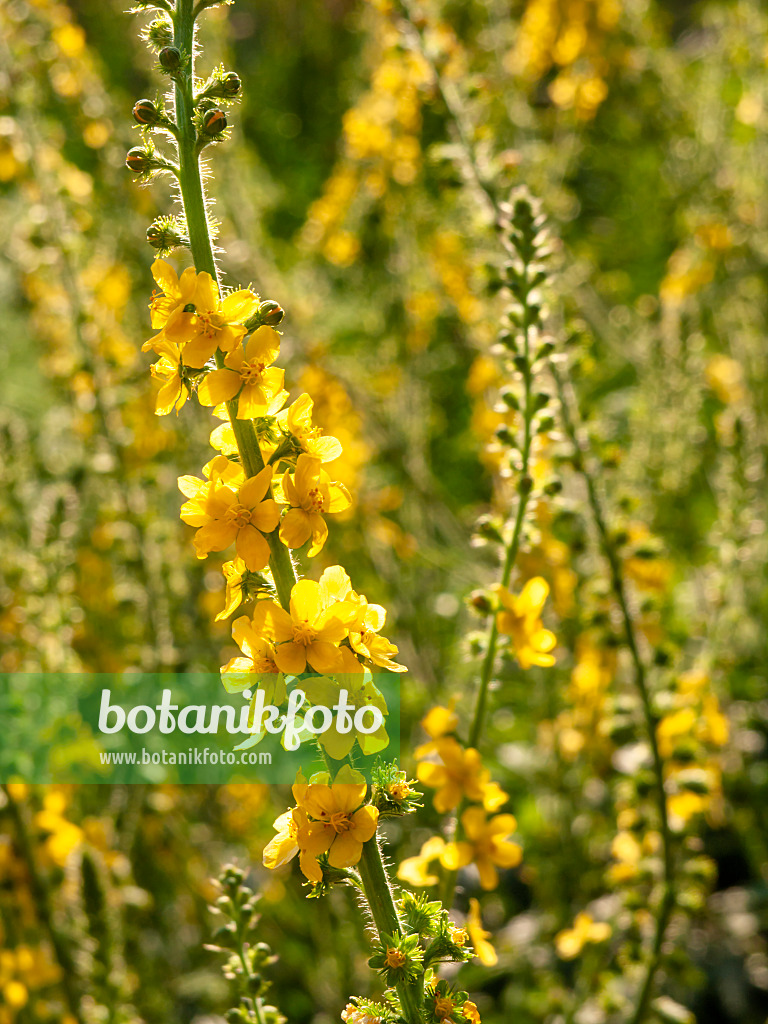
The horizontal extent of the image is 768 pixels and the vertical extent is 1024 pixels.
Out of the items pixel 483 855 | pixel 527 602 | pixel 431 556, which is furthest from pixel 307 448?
pixel 431 556

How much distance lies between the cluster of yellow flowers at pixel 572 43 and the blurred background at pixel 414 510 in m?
0.02

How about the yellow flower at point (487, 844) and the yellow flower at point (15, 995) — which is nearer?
the yellow flower at point (487, 844)

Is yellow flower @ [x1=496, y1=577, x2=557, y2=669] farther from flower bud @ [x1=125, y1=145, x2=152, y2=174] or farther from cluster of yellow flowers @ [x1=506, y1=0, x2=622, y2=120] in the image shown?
cluster of yellow flowers @ [x1=506, y1=0, x2=622, y2=120]

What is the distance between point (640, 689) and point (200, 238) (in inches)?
71.1

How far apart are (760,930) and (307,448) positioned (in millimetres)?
4453

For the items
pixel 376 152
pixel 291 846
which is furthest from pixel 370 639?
pixel 376 152

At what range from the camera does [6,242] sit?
5.88 meters

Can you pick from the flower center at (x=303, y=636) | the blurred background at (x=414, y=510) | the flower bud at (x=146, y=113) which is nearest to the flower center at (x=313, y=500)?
the flower center at (x=303, y=636)

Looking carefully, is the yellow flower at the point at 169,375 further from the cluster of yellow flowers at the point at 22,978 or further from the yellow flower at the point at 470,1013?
the cluster of yellow flowers at the point at 22,978

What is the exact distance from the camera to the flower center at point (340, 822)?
1438mm

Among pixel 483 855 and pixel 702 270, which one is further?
pixel 702 270

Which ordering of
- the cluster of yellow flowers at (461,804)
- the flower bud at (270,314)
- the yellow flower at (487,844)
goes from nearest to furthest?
the flower bud at (270,314) < the cluster of yellow flowers at (461,804) < the yellow flower at (487,844)

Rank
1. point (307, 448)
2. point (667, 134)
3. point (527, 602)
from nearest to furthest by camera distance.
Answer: point (307, 448) < point (527, 602) < point (667, 134)

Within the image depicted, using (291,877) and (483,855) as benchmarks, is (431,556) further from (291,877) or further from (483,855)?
(483,855)
